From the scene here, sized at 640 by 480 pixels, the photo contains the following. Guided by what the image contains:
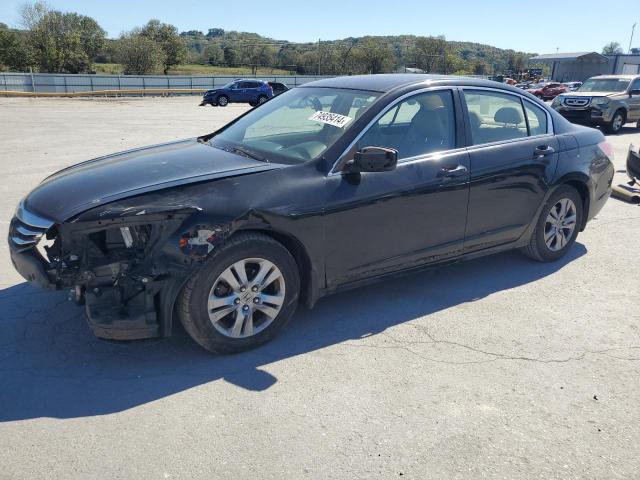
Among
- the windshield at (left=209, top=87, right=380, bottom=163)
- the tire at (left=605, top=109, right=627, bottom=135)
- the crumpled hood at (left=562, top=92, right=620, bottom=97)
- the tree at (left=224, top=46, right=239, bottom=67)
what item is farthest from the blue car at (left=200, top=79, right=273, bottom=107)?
the tree at (left=224, top=46, right=239, bottom=67)

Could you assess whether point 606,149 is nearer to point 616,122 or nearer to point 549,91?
point 616,122

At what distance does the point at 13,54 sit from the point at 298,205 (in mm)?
72998

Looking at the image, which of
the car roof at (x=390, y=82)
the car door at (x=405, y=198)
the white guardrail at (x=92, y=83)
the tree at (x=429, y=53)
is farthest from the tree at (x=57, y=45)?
the car door at (x=405, y=198)

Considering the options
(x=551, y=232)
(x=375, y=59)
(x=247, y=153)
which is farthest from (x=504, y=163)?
(x=375, y=59)

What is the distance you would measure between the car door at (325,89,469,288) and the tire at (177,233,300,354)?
387mm

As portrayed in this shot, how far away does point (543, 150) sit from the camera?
5066mm

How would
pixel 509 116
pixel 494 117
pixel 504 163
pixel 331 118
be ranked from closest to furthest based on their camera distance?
pixel 331 118
pixel 504 163
pixel 494 117
pixel 509 116

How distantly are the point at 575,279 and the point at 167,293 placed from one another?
3686mm

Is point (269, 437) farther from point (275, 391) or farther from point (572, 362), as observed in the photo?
point (572, 362)

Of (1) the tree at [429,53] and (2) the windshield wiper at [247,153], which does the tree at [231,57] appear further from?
(2) the windshield wiper at [247,153]

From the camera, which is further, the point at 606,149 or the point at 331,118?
the point at 606,149

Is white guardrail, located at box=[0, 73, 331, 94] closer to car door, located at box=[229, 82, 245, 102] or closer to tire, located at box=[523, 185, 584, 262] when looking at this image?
car door, located at box=[229, 82, 245, 102]

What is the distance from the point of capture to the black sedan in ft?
10.9

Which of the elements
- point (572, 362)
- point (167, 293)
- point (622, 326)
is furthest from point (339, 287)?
point (622, 326)
